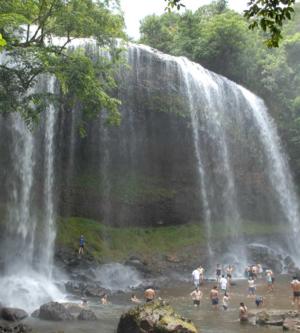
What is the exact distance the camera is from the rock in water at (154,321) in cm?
1129

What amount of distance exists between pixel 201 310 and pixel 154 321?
5.18 metres

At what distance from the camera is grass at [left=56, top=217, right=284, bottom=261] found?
2423cm

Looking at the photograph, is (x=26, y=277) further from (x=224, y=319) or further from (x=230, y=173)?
(x=230, y=173)

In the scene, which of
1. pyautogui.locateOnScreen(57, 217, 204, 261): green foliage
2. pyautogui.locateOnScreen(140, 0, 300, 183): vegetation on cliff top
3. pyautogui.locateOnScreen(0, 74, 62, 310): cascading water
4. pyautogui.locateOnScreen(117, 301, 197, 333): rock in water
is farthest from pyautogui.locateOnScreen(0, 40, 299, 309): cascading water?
pyautogui.locateOnScreen(117, 301, 197, 333): rock in water

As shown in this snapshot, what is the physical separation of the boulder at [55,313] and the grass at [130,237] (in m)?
8.49

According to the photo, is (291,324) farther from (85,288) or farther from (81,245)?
(81,245)

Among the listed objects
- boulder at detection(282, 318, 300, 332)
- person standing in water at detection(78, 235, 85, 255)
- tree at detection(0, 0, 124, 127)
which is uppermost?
tree at detection(0, 0, 124, 127)

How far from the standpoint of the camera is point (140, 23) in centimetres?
4366

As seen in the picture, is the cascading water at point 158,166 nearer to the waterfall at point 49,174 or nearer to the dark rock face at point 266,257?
the waterfall at point 49,174

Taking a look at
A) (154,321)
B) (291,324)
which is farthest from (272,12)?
(291,324)

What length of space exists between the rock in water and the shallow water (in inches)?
51.8

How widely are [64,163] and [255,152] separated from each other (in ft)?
42.1

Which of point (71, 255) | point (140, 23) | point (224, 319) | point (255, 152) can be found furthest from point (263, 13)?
point (140, 23)

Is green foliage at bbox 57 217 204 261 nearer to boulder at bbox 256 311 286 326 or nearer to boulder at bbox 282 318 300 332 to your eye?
boulder at bbox 256 311 286 326
